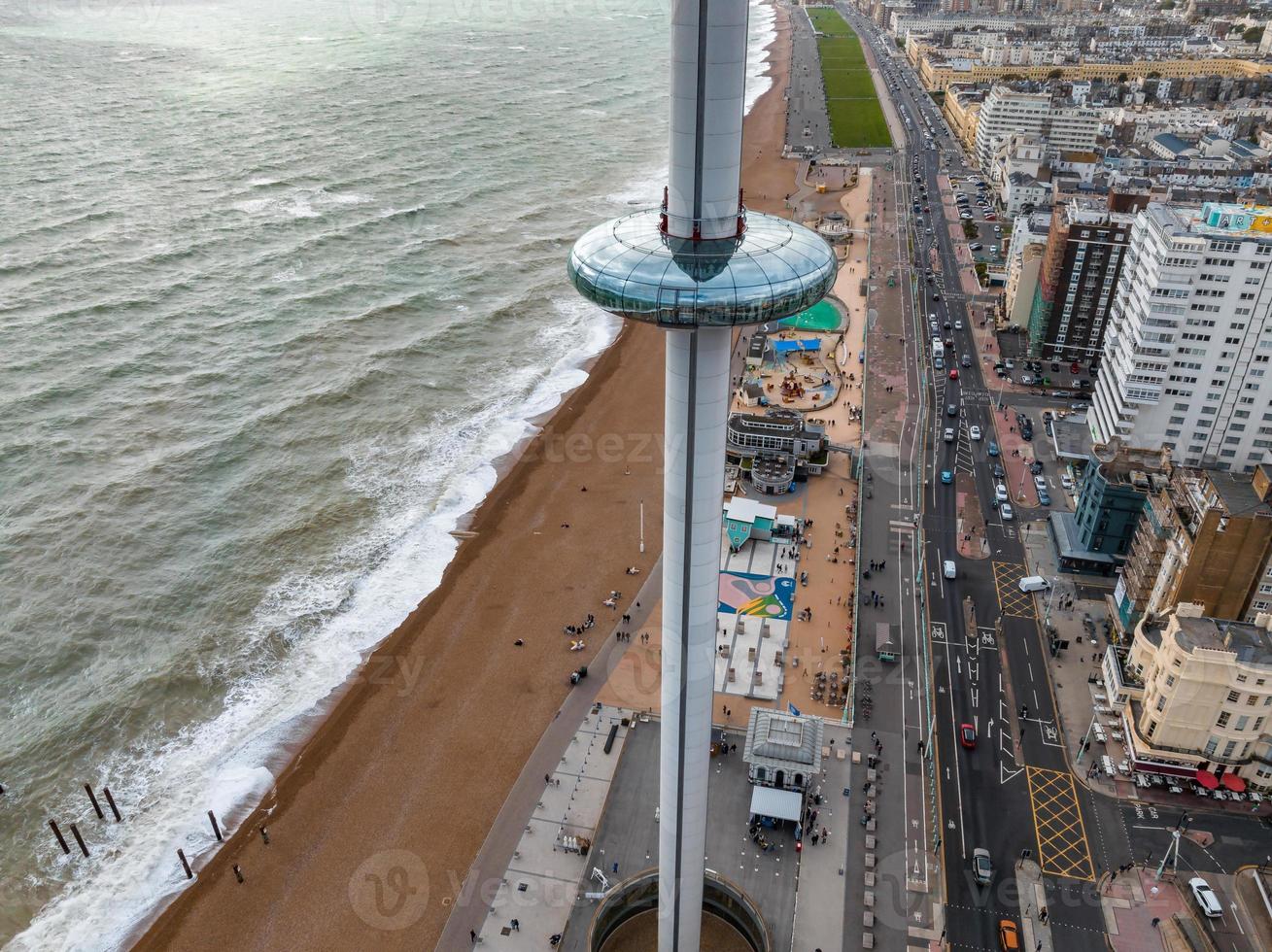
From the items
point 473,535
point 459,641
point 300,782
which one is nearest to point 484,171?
point 473,535

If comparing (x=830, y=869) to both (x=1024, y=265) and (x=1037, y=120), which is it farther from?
(x=1037, y=120)

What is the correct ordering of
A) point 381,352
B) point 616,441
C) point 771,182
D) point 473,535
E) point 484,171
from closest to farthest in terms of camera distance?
point 473,535, point 616,441, point 381,352, point 484,171, point 771,182

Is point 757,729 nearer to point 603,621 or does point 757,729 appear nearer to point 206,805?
point 603,621

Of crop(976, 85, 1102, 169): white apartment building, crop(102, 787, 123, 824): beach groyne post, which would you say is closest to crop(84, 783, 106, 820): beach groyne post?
crop(102, 787, 123, 824): beach groyne post

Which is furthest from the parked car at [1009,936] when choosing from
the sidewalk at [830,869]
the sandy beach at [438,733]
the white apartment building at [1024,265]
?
the white apartment building at [1024,265]

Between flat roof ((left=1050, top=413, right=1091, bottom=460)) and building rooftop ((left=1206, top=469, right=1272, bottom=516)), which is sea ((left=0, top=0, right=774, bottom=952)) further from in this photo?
building rooftop ((left=1206, top=469, right=1272, bottom=516))

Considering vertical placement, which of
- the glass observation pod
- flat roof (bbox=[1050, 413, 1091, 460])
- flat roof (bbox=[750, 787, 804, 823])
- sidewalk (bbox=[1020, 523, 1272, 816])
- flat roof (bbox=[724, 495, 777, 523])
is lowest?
sidewalk (bbox=[1020, 523, 1272, 816])
